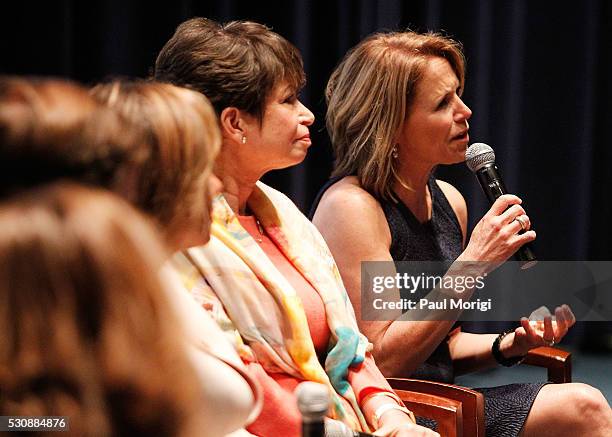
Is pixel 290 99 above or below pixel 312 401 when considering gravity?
above

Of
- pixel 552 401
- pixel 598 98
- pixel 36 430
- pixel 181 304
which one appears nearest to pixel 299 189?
pixel 598 98

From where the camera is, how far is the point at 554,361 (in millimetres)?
2172

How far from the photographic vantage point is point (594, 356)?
3.92 meters

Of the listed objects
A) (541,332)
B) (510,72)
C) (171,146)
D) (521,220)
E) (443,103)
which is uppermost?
(171,146)

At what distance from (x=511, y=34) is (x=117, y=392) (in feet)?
10.6

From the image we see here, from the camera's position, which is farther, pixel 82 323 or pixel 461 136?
pixel 461 136

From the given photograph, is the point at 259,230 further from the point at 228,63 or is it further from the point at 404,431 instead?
the point at 404,431

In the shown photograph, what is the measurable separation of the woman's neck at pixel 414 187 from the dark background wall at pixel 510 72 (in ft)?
4.06

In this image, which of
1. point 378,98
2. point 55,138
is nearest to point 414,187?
point 378,98

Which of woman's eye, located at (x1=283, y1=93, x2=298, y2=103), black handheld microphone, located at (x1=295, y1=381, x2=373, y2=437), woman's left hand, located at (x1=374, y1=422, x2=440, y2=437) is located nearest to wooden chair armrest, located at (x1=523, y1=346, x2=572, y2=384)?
woman's left hand, located at (x1=374, y1=422, x2=440, y2=437)

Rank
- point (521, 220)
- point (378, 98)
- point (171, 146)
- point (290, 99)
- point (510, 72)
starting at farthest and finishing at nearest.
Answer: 1. point (510, 72)
2. point (378, 98)
3. point (521, 220)
4. point (290, 99)
5. point (171, 146)

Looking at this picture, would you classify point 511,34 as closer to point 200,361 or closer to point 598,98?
point 598,98

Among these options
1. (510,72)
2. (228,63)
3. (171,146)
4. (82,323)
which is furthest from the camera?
(510,72)

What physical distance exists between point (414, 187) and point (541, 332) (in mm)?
464
